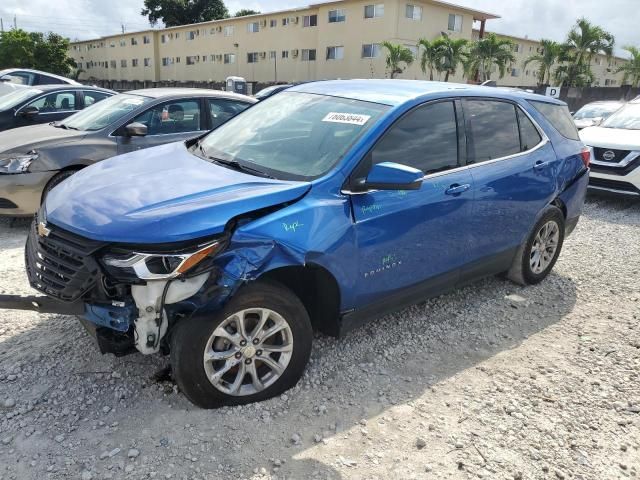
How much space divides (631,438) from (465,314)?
1.56 meters

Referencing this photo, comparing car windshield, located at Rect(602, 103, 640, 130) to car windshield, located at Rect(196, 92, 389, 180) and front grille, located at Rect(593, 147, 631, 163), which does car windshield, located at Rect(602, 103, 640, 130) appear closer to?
front grille, located at Rect(593, 147, 631, 163)

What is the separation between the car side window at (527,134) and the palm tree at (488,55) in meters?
34.1

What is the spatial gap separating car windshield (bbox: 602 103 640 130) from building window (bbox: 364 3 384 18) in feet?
96.2

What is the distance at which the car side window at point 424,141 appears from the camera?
331 centimetres

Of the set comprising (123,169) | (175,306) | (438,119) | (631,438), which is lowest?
(631,438)

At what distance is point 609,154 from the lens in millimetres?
8250

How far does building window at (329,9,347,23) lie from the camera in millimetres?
38500

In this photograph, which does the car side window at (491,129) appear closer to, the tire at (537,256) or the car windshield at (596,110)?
the tire at (537,256)

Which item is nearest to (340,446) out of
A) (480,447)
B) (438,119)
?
(480,447)

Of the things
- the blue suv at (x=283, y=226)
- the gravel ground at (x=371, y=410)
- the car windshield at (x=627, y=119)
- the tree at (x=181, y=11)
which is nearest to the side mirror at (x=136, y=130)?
the blue suv at (x=283, y=226)

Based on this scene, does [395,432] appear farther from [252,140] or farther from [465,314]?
[252,140]

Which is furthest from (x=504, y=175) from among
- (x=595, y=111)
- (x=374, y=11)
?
(x=374, y=11)

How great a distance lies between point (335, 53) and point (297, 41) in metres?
4.47

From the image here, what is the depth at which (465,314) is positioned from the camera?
4.27m
